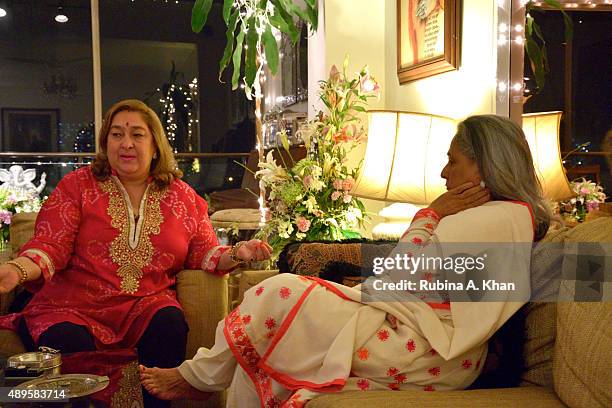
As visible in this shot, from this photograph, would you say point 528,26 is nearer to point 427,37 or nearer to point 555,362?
point 427,37

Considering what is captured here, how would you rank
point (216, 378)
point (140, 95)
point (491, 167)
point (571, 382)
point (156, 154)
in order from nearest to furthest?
point (571, 382) < point (491, 167) < point (216, 378) < point (156, 154) < point (140, 95)

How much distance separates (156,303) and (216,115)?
4699mm


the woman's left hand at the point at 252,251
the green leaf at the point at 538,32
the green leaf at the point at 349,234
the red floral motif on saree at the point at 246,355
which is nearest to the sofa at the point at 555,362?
the red floral motif on saree at the point at 246,355

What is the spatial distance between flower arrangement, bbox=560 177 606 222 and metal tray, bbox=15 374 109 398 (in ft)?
4.87

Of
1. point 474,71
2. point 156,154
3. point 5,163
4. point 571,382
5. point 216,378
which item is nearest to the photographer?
point 571,382

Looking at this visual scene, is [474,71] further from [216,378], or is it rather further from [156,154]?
[216,378]

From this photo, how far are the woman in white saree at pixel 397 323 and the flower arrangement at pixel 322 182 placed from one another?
1060 millimetres

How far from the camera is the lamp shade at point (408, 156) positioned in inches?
104

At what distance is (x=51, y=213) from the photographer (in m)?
2.32

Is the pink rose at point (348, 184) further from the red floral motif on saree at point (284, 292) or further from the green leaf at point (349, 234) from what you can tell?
the red floral motif on saree at point (284, 292)

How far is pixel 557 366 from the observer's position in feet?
4.95

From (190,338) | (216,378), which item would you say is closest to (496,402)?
(216,378)

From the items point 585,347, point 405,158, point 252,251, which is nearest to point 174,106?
point 405,158

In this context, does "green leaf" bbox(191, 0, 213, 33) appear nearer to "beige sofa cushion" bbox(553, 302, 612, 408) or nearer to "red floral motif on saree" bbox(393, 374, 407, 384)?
"red floral motif on saree" bbox(393, 374, 407, 384)
